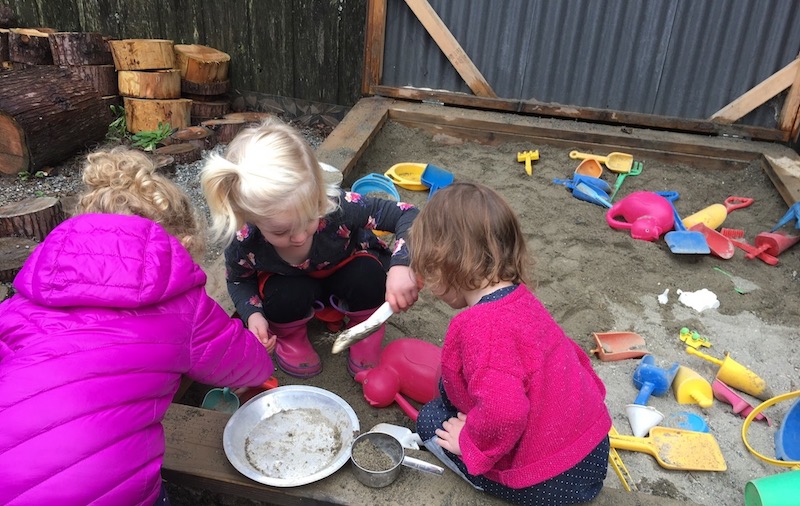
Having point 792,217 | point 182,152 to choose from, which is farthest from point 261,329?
point 182,152

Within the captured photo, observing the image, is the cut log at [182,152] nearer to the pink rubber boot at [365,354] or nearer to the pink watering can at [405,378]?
the pink rubber boot at [365,354]

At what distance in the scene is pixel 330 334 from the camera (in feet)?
7.48

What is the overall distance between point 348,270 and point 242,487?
84 centimetres

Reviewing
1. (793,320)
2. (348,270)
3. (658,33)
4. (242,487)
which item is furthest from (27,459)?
(658,33)

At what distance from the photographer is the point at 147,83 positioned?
464cm

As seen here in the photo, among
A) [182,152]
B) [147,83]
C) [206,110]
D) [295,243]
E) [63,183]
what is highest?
[295,243]

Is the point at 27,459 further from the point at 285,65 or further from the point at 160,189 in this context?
the point at 285,65

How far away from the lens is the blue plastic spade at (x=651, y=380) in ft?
6.38

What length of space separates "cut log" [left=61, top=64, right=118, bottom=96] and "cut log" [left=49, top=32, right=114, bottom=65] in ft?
0.15

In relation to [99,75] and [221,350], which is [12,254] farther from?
[99,75]

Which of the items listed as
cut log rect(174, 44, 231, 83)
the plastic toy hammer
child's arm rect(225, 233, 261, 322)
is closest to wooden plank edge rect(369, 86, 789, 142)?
the plastic toy hammer

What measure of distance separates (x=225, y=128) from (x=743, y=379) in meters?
3.79

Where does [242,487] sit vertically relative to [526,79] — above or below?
below

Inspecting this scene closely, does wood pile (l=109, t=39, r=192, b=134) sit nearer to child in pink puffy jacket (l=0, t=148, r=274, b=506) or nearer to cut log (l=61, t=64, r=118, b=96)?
cut log (l=61, t=64, r=118, b=96)
